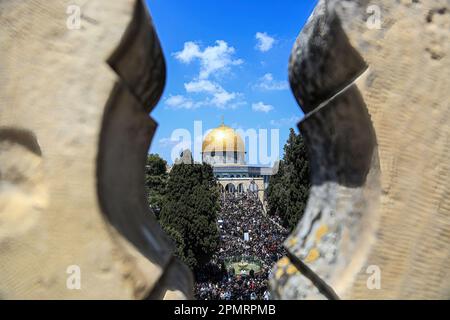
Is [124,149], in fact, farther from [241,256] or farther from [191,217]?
[241,256]

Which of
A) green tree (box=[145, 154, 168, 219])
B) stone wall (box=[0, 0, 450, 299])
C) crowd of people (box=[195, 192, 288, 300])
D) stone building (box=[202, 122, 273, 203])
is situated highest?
stone building (box=[202, 122, 273, 203])

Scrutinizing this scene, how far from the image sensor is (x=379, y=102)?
222cm

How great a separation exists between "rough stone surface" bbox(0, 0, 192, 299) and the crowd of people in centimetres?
701

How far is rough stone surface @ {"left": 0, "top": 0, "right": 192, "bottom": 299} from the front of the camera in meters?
2.14

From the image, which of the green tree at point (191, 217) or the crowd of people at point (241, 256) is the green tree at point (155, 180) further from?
the green tree at point (191, 217)

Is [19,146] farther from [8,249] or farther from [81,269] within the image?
[81,269]

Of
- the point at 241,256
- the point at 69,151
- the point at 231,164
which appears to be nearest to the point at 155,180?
the point at 241,256

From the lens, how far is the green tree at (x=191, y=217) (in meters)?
16.3

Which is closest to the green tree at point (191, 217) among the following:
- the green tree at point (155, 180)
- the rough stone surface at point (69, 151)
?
the green tree at point (155, 180)

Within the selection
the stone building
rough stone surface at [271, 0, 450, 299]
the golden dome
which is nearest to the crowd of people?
rough stone surface at [271, 0, 450, 299]

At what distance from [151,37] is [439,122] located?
1.77 meters

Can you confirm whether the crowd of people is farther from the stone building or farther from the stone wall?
the stone building

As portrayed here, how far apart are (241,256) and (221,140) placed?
35.1 m
